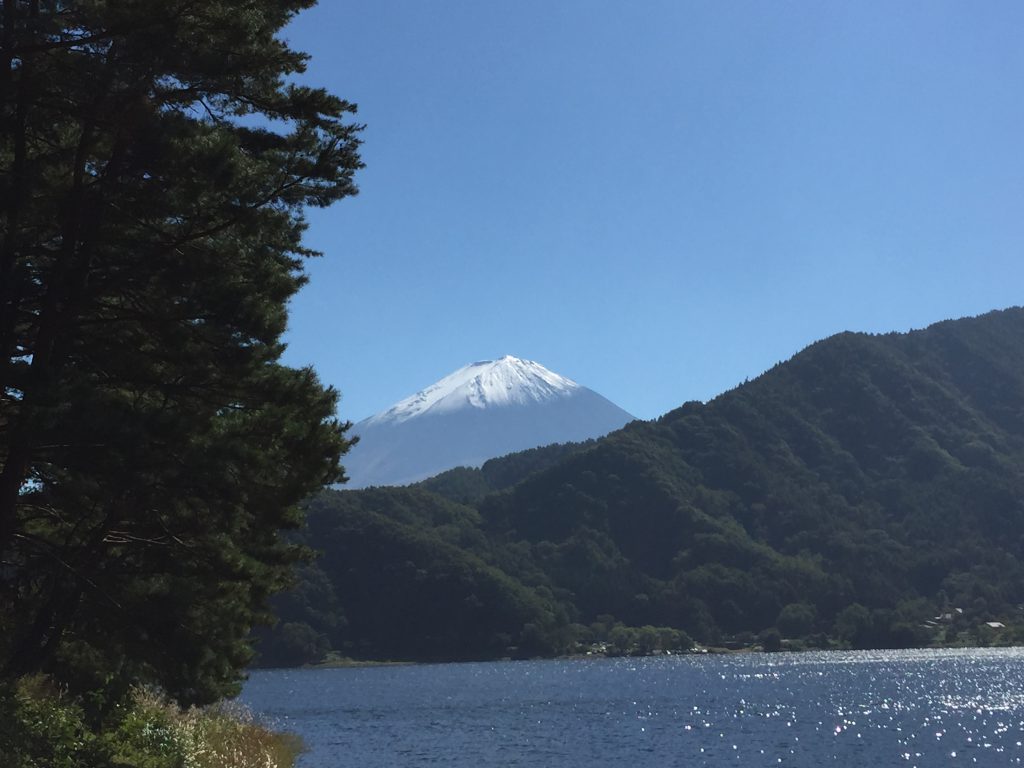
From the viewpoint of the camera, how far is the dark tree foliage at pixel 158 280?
14.4 m

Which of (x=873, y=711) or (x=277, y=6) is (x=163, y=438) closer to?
(x=277, y=6)

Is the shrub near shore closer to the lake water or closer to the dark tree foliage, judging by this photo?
the dark tree foliage

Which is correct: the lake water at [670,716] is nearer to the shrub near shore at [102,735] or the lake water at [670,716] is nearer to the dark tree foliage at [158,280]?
the shrub near shore at [102,735]

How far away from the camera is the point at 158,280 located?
15.4 m

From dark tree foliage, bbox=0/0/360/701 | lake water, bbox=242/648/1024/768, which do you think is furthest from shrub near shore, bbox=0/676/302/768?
lake water, bbox=242/648/1024/768

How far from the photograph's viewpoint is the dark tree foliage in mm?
14445

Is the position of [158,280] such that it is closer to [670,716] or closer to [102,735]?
[102,735]

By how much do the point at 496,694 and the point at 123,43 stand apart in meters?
87.8

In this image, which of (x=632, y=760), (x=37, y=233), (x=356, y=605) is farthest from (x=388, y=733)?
(x=356, y=605)

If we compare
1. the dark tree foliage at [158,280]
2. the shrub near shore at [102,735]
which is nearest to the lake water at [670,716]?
the shrub near shore at [102,735]

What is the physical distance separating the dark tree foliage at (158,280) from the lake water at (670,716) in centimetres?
2652

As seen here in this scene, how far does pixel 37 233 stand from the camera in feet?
52.7

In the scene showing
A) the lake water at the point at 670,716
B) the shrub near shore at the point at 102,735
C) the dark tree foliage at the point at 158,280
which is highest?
the dark tree foliage at the point at 158,280

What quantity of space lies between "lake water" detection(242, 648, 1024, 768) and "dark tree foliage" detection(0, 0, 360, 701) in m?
26.5
